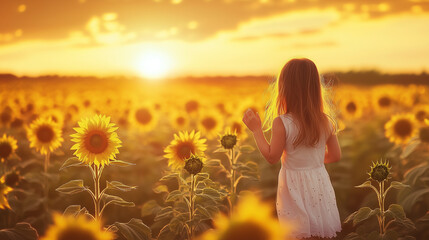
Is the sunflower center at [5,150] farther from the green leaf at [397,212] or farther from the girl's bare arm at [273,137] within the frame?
the green leaf at [397,212]

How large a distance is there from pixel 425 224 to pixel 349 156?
3395 millimetres

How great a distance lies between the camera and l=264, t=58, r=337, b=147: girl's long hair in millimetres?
3592

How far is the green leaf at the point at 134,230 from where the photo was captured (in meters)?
3.26

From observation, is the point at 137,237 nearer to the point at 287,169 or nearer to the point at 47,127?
the point at 287,169

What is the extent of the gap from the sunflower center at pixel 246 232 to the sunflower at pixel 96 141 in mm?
2313

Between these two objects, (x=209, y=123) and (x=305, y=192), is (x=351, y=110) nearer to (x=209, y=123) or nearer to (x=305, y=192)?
(x=209, y=123)

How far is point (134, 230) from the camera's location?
3.35 meters

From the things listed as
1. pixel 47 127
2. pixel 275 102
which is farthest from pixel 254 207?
pixel 47 127

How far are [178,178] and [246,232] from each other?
8.41ft

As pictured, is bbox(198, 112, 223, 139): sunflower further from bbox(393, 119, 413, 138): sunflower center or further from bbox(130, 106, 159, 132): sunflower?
bbox(393, 119, 413, 138): sunflower center

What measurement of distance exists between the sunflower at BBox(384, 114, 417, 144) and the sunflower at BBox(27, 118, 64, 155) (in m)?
4.68

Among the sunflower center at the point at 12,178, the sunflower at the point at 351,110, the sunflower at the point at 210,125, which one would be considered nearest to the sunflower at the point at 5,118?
the sunflower at the point at 210,125

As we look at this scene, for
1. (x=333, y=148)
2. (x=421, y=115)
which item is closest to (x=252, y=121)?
(x=333, y=148)

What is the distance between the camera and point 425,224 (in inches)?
165
